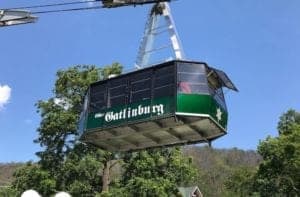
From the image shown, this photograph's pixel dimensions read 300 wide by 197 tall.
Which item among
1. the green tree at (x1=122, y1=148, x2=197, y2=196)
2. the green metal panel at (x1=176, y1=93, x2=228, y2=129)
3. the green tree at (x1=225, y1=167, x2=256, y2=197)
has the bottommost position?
the green metal panel at (x1=176, y1=93, x2=228, y2=129)

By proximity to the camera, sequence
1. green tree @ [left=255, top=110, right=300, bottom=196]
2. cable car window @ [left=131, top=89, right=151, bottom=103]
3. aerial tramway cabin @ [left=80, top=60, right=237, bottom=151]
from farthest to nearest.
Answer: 1. green tree @ [left=255, top=110, right=300, bottom=196]
2. cable car window @ [left=131, top=89, right=151, bottom=103]
3. aerial tramway cabin @ [left=80, top=60, right=237, bottom=151]

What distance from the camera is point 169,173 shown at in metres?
44.9

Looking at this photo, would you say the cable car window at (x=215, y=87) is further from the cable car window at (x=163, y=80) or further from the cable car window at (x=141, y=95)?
the cable car window at (x=141, y=95)

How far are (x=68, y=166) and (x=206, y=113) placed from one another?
2382 centimetres

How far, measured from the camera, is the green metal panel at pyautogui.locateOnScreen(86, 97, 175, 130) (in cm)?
2164

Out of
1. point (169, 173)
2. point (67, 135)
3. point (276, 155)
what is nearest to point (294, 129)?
point (276, 155)

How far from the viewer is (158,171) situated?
44.8 meters

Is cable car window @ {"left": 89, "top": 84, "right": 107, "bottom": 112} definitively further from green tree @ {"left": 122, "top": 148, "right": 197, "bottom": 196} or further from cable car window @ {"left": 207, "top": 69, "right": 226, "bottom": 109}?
green tree @ {"left": 122, "top": 148, "right": 197, "bottom": 196}

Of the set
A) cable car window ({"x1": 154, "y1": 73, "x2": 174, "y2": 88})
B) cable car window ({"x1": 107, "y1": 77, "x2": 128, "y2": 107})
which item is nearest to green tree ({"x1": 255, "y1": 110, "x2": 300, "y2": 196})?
cable car window ({"x1": 107, "y1": 77, "x2": 128, "y2": 107})

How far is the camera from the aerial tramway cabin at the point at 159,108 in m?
21.6

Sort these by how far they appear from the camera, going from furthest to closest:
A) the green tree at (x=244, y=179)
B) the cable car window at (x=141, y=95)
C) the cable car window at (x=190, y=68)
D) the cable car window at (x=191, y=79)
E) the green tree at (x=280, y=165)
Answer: the green tree at (x=244, y=179) → the green tree at (x=280, y=165) → the cable car window at (x=141, y=95) → the cable car window at (x=190, y=68) → the cable car window at (x=191, y=79)

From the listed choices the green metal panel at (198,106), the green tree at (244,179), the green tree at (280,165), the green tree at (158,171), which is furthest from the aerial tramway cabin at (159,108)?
the green tree at (244,179)

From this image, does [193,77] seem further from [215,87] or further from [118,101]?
[118,101]

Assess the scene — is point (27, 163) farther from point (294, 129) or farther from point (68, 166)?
point (294, 129)
